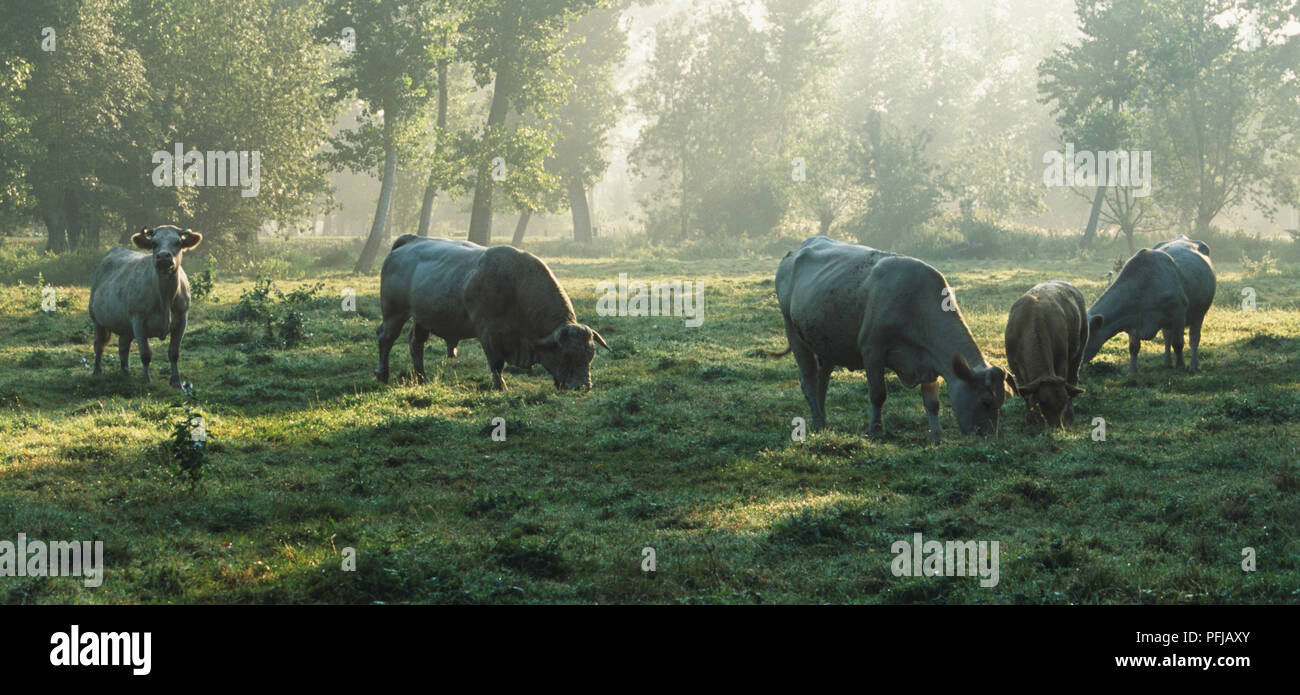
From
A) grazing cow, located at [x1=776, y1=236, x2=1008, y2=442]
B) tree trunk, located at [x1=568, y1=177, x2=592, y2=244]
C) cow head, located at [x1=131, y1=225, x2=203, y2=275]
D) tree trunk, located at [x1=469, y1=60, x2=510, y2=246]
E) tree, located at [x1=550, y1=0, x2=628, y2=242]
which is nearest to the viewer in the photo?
grazing cow, located at [x1=776, y1=236, x2=1008, y2=442]

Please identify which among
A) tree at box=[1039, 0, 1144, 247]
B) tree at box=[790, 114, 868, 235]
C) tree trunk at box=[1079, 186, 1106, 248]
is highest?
tree at box=[1039, 0, 1144, 247]

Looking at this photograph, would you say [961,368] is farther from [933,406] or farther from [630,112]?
[630,112]

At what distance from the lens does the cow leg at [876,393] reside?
12.1 m

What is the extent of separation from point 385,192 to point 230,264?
6013 millimetres

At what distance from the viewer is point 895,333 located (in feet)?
39.2

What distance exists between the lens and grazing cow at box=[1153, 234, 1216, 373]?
17156 mm

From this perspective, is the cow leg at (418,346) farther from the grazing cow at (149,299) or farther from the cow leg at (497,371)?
the grazing cow at (149,299)

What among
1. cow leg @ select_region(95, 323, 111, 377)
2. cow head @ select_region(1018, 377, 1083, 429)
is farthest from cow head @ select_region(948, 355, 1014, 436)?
cow leg @ select_region(95, 323, 111, 377)

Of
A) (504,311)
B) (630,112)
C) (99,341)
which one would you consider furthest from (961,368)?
(630,112)

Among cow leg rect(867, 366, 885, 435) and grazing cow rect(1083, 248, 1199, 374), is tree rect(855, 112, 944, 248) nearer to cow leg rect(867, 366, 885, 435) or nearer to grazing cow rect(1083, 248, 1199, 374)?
grazing cow rect(1083, 248, 1199, 374)

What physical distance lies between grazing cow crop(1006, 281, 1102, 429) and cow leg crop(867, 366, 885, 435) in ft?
5.02

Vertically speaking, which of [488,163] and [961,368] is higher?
[488,163]

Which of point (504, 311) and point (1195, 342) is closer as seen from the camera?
point (504, 311)

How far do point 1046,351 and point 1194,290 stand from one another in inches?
278
